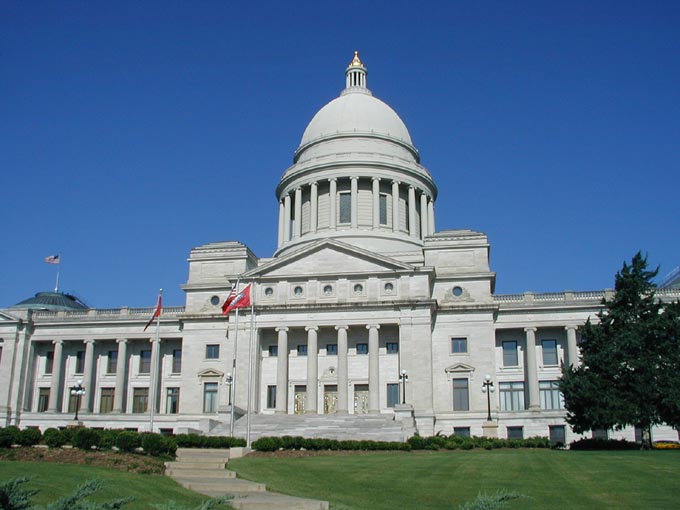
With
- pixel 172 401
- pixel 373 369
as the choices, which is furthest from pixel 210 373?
pixel 373 369

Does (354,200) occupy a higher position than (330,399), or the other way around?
(354,200)

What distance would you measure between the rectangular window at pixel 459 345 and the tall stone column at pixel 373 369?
6.27 meters

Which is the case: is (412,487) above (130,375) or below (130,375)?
below

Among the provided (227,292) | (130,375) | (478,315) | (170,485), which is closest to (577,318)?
(478,315)

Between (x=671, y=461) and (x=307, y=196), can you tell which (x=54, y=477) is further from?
(x=307, y=196)

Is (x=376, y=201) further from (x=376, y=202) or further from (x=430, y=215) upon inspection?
(x=430, y=215)

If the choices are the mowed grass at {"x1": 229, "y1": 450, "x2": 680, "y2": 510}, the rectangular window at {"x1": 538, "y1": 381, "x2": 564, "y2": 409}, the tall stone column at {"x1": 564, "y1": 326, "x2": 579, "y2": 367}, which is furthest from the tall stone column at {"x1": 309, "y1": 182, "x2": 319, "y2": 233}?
the mowed grass at {"x1": 229, "y1": 450, "x2": 680, "y2": 510}

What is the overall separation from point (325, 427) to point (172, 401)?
21046 millimetres

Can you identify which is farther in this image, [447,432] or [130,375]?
[130,375]

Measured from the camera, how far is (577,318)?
206 feet

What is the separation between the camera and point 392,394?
60.6 metres

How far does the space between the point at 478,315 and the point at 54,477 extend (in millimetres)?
44100

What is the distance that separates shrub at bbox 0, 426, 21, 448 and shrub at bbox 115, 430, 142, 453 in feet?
13.3

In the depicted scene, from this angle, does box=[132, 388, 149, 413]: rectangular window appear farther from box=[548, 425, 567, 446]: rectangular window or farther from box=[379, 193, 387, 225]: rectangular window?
box=[548, 425, 567, 446]: rectangular window
